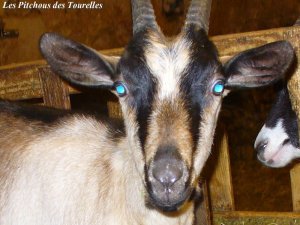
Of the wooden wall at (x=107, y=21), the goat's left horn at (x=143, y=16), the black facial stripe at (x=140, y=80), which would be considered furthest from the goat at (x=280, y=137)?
the wooden wall at (x=107, y=21)

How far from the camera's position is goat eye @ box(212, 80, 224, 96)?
115 inches

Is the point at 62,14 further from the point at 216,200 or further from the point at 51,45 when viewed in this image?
the point at 51,45

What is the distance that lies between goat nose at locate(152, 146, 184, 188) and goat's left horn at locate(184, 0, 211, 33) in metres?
0.82

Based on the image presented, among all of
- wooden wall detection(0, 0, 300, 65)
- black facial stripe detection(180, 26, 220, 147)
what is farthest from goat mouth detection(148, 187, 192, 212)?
wooden wall detection(0, 0, 300, 65)

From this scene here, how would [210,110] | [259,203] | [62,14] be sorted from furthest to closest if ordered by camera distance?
[259,203] < [62,14] < [210,110]

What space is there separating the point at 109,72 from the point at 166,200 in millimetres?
864

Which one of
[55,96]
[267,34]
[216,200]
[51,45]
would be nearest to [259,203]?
[216,200]

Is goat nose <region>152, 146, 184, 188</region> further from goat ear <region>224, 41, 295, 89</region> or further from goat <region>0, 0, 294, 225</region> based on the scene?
goat ear <region>224, 41, 295, 89</region>

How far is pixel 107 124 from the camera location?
3.45 meters

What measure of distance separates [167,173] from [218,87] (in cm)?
61

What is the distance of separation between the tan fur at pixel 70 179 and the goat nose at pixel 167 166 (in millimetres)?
444

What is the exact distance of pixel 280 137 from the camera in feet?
13.9

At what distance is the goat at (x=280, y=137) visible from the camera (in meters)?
4.21

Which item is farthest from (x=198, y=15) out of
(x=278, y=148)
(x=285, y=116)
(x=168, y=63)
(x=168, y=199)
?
(x=278, y=148)
